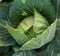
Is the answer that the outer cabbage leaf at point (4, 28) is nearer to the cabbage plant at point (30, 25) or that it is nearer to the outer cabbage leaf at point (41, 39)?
the cabbage plant at point (30, 25)

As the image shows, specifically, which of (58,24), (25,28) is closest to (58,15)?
(58,24)

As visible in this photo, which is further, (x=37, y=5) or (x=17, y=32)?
(x=37, y=5)

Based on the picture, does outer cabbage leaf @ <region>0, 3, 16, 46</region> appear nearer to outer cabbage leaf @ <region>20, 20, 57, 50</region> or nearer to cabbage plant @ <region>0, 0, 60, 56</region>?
cabbage plant @ <region>0, 0, 60, 56</region>

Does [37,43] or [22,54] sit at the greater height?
[37,43]

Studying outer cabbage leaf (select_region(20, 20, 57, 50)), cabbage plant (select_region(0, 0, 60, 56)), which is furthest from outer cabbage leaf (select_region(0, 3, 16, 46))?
outer cabbage leaf (select_region(20, 20, 57, 50))

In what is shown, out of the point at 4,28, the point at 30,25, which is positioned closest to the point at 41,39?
the point at 30,25

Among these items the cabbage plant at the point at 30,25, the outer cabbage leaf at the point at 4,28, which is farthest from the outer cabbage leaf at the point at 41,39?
the outer cabbage leaf at the point at 4,28

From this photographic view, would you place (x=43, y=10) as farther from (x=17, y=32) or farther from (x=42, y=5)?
(x=17, y=32)

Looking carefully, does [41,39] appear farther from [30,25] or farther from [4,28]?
[4,28]
